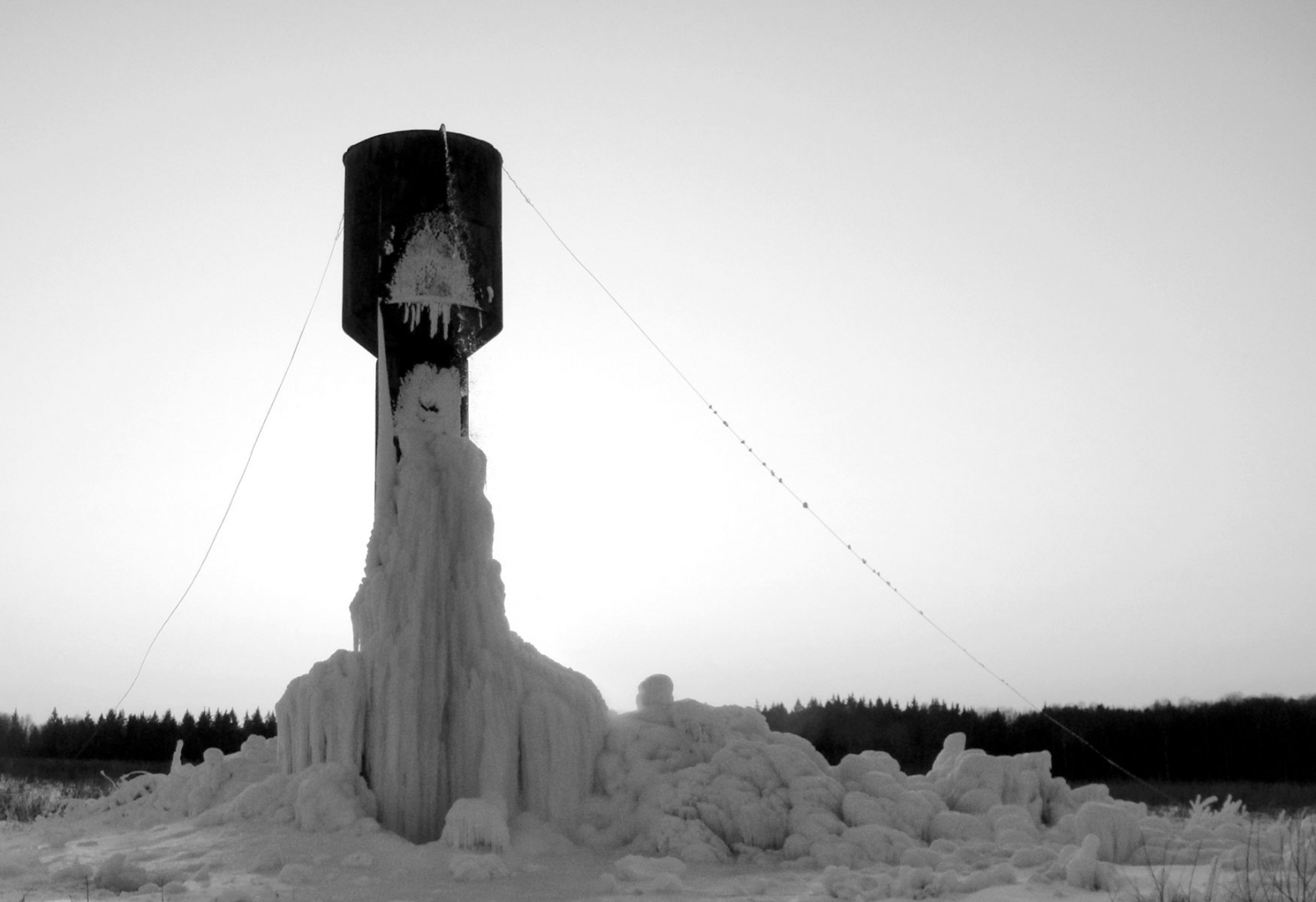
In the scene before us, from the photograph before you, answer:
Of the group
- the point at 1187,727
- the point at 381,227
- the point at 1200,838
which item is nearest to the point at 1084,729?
the point at 1187,727

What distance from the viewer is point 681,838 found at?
459 inches

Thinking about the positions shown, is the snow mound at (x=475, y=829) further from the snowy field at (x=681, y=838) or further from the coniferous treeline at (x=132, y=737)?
the coniferous treeline at (x=132, y=737)

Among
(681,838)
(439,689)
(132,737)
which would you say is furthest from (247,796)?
(132,737)

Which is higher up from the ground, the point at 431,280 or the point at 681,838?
the point at 431,280

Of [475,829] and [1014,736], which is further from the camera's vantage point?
[1014,736]

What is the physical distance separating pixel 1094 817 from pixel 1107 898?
3.02 meters

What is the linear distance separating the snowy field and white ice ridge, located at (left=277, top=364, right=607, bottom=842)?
15.1 inches

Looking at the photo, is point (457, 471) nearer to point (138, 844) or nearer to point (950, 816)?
point (138, 844)

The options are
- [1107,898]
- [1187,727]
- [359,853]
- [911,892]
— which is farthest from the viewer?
[1187,727]

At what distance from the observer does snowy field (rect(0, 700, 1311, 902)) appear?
9.53 m

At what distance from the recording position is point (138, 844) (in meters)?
11.5

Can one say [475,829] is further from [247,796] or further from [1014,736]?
[1014,736]

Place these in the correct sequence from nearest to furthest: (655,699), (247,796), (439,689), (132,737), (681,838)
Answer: (681,838) < (247,796) < (439,689) < (655,699) < (132,737)

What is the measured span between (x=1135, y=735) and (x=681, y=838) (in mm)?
31442
